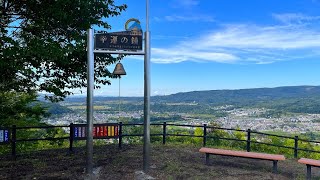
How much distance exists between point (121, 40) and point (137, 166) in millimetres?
3809

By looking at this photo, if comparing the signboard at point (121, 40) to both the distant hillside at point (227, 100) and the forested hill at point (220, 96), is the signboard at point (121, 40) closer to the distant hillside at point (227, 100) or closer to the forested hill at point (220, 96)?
the distant hillside at point (227, 100)

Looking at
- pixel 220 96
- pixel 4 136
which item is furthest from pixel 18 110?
pixel 220 96

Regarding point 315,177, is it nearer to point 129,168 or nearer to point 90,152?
point 129,168

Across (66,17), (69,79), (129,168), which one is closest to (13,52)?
(66,17)

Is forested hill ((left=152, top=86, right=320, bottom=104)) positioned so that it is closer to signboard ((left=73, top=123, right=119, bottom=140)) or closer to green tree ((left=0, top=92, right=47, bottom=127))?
green tree ((left=0, top=92, right=47, bottom=127))

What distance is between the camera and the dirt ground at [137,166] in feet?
30.3

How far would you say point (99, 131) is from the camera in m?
12.4

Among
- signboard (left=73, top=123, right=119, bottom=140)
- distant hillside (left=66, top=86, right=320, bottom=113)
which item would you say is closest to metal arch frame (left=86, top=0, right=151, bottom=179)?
signboard (left=73, top=123, right=119, bottom=140)

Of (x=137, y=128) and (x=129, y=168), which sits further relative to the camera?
(x=137, y=128)

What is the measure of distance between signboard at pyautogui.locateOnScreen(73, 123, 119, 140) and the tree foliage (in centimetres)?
247

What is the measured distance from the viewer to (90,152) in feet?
30.4

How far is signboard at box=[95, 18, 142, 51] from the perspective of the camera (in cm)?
931

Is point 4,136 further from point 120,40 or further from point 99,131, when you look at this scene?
point 120,40

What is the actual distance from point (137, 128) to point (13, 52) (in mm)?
20448
